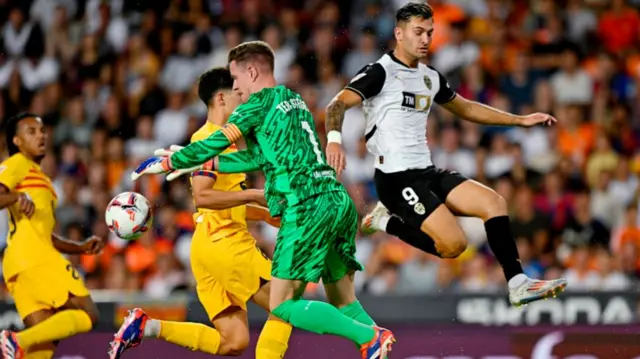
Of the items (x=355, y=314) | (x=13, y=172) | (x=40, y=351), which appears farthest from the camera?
(x=13, y=172)

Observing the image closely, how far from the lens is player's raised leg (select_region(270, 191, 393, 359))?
8148 mm

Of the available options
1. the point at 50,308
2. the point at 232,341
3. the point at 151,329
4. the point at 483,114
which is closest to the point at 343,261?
A: the point at 232,341

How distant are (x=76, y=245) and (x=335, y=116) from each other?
297cm

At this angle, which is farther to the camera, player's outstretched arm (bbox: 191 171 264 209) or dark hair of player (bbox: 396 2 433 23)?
dark hair of player (bbox: 396 2 433 23)

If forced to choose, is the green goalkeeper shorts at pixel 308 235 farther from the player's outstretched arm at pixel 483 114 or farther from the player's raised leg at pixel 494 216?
the player's outstretched arm at pixel 483 114

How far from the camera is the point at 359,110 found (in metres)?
15.2

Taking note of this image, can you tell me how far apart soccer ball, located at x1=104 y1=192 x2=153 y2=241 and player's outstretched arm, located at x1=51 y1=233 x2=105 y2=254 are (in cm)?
126

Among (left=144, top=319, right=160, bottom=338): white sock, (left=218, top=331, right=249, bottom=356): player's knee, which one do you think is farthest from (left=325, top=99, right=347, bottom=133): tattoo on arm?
(left=144, top=319, right=160, bottom=338): white sock

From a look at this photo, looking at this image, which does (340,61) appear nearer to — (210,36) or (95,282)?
(210,36)

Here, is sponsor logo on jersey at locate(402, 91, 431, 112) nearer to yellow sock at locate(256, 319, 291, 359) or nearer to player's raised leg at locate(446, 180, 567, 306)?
player's raised leg at locate(446, 180, 567, 306)

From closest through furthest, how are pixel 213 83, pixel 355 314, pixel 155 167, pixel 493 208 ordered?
pixel 155 167, pixel 355 314, pixel 493 208, pixel 213 83

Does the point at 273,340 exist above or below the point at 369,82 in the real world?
below

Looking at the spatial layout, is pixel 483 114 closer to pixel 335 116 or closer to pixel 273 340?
pixel 335 116

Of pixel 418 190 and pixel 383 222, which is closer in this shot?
pixel 418 190
